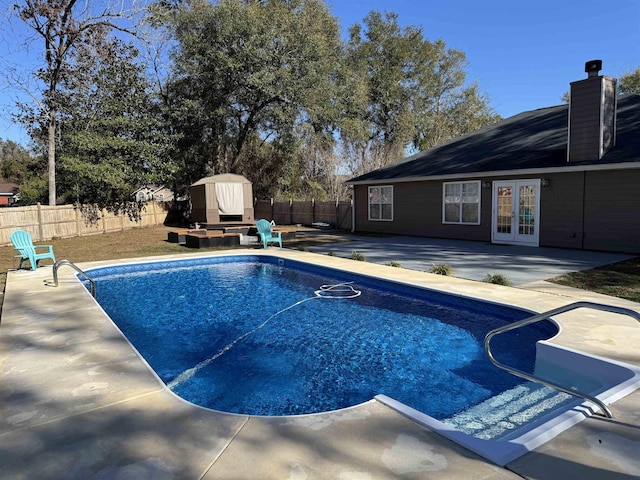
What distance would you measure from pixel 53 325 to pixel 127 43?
19356 millimetres

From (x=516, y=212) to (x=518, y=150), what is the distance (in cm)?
217

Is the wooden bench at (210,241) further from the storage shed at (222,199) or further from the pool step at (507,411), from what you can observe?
the pool step at (507,411)

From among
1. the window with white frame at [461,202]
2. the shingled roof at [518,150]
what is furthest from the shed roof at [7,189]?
the window with white frame at [461,202]

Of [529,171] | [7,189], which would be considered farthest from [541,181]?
[7,189]

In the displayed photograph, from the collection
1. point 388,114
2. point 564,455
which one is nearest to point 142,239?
point 564,455

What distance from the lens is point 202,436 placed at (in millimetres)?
2574

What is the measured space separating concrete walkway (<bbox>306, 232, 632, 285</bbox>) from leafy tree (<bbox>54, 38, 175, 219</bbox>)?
11.5m

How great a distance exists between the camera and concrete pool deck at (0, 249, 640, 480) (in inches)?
86.6

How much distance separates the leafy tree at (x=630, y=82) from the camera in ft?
91.1

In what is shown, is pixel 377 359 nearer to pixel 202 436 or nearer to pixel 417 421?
pixel 417 421

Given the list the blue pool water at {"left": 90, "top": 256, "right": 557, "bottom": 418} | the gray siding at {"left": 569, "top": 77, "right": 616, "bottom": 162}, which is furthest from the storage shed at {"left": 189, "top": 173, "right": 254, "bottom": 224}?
the gray siding at {"left": 569, "top": 77, "right": 616, "bottom": 162}

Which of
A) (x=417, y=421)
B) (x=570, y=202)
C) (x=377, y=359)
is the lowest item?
(x=377, y=359)

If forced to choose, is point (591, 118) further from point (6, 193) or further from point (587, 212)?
point (6, 193)

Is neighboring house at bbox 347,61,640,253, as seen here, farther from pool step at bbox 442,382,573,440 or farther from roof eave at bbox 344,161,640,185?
pool step at bbox 442,382,573,440
